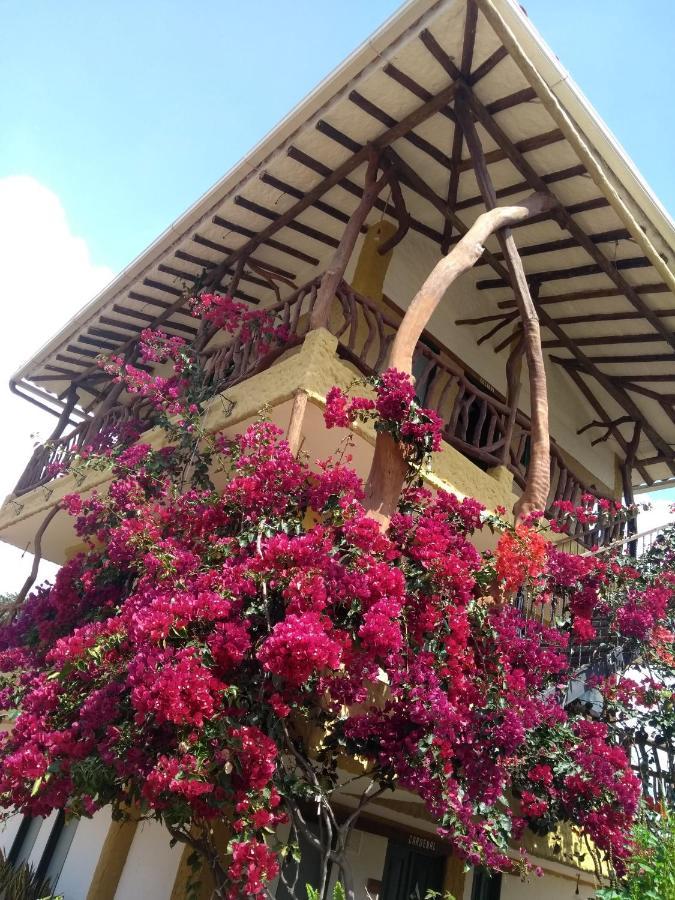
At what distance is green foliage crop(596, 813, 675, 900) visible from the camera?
11.4 ft

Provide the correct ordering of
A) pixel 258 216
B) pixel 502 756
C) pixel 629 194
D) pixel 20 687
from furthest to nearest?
pixel 258 216 → pixel 629 194 → pixel 20 687 → pixel 502 756

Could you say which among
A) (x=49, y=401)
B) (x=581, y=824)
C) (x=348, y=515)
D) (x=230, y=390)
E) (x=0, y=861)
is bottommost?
(x=0, y=861)

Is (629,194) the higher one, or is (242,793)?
(629,194)

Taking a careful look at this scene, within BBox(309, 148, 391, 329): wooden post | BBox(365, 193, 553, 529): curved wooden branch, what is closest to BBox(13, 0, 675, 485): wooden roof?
BBox(309, 148, 391, 329): wooden post

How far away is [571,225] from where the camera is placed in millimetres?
6754

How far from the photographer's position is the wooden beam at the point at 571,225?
19.6 ft

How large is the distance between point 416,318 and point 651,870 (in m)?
3.78

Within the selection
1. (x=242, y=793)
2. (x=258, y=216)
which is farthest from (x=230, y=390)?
(x=242, y=793)

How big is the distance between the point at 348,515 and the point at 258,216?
460cm

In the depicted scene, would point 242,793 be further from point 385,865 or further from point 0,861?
point 0,861

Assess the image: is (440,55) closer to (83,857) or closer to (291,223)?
(291,223)

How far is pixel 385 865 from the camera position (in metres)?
6.98

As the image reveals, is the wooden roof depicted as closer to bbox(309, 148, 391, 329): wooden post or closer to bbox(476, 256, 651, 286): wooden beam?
bbox(476, 256, 651, 286): wooden beam

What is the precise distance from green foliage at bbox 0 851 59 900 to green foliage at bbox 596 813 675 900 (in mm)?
4998
